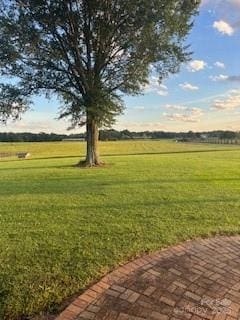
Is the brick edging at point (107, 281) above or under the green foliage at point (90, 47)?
under

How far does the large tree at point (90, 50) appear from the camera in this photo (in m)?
15.8

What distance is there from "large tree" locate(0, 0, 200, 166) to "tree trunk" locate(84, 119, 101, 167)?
0.05 metres

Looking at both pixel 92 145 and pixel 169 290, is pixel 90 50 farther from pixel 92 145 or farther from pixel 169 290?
pixel 169 290

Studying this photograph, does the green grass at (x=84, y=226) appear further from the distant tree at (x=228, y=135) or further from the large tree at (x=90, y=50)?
the distant tree at (x=228, y=135)

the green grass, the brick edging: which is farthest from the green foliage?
the brick edging

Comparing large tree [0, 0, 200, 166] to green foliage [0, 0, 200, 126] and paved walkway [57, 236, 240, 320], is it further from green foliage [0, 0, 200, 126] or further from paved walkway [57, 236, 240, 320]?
paved walkway [57, 236, 240, 320]

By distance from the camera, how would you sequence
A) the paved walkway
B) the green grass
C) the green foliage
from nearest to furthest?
the paved walkway → the green grass → the green foliage

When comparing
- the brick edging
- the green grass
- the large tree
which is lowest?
the brick edging

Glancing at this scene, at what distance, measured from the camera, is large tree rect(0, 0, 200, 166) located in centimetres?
1584

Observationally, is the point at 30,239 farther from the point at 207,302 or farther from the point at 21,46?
the point at 21,46

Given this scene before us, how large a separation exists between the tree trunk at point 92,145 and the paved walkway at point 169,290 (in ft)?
43.6

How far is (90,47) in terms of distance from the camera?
17.6 meters

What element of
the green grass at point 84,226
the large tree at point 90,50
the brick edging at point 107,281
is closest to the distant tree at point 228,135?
the large tree at point 90,50

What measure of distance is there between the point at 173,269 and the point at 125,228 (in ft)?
5.59
